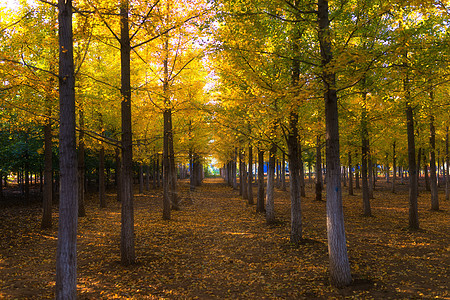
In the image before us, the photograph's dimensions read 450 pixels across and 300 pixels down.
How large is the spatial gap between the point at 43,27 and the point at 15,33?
2.97 feet

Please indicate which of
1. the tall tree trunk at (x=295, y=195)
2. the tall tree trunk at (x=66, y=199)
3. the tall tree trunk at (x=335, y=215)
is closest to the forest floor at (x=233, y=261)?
the tall tree trunk at (x=335, y=215)

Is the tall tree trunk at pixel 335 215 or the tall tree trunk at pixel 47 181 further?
the tall tree trunk at pixel 47 181

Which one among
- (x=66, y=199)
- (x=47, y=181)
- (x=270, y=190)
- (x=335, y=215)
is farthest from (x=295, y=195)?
(x=47, y=181)

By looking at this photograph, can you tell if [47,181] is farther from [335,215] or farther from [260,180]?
[335,215]

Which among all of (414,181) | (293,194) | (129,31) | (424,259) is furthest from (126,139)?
(414,181)

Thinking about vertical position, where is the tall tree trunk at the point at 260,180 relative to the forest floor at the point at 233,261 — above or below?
above

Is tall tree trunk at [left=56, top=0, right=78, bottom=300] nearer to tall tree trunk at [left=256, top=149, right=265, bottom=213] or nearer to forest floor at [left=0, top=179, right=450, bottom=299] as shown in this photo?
forest floor at [left=0, top=179, right=450, bottom=299]

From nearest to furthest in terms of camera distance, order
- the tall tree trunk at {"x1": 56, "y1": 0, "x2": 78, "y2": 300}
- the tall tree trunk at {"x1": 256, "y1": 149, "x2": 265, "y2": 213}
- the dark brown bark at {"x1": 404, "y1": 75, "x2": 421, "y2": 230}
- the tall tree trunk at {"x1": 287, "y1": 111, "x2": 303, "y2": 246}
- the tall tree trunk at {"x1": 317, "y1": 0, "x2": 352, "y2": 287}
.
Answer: the tall tree trunk at {"x1": 56, "y1": 0, "x2": 78, "y2": 300} < the tall tree trunk at {"x1": 317, "y1": 0, "x2": 352, "y2": 287} < the tall tree trunk at {"x1": 287, "y1": 111, "x2": 303, "y2": 246} < the dark brown bark at {"x1": 404, "y1": 75, "x2": 421, "y2": 230} < the tall tree trunk at {"x1": 256, "y1": 149, "x2": 265, "y2": 213}

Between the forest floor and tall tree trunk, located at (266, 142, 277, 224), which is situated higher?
tall tree trunk, located at (266, 142, 277, 224)

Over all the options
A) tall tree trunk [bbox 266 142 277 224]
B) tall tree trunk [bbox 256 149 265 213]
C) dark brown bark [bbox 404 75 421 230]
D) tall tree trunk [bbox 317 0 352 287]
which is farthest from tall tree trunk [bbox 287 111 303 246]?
dark brown bark [bbox 404 75 421 230]

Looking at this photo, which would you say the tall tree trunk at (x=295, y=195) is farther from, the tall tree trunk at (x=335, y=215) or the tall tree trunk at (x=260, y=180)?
the tall tree trunk at (x=260, y=180)

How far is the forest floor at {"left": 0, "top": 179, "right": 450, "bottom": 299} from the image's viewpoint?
574cm

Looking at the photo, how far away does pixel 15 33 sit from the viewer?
9.50 m

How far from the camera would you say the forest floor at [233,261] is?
5.74 m
